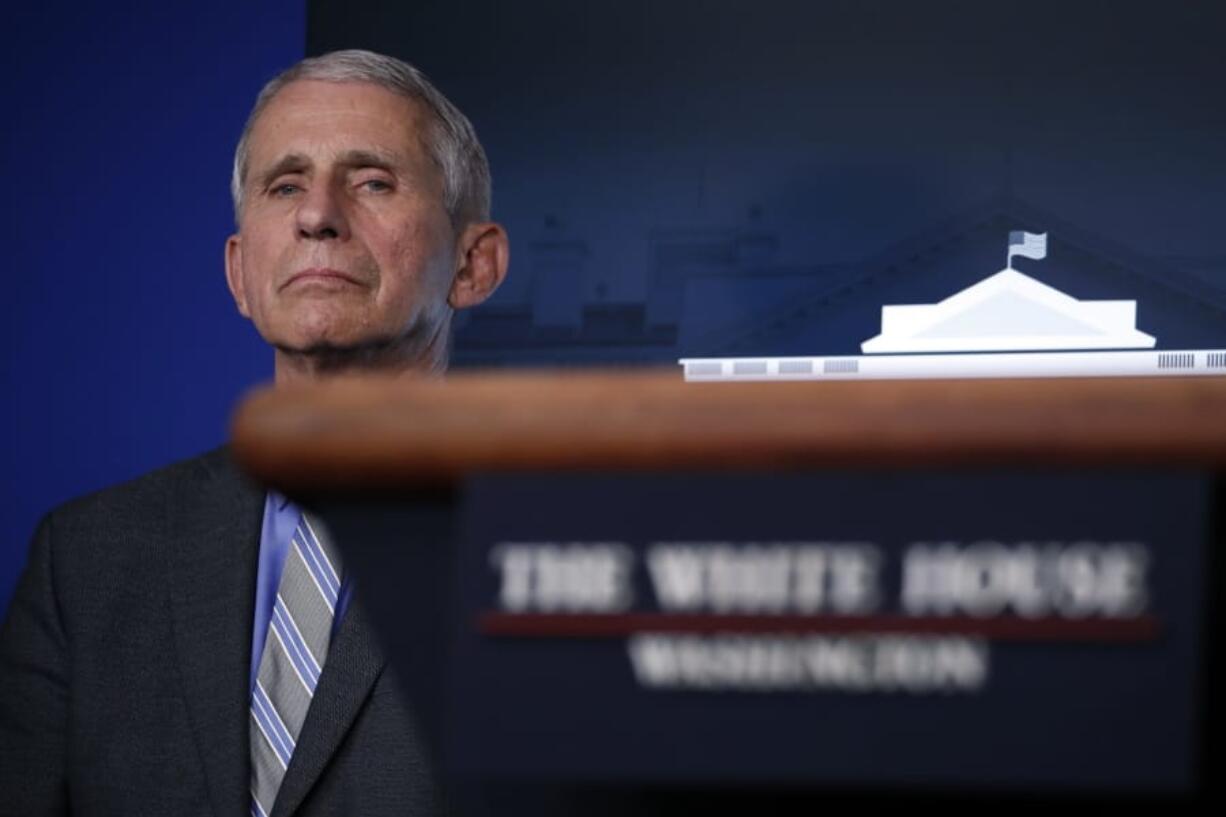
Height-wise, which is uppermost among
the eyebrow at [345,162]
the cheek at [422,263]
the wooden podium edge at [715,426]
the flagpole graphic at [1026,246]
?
the flagpole graphic at [1026,246]

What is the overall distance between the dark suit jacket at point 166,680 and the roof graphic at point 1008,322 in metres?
0.82

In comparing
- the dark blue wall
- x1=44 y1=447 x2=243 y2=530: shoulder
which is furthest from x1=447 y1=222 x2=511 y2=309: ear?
the dark blue wall

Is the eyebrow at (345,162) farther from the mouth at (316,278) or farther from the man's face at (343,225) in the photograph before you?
the mouth at (316,278)

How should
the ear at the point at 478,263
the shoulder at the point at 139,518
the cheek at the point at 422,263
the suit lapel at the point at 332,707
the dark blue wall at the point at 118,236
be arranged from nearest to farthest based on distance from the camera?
the suit lapel at the point at 332,707, the shoulder at the point at 139,518, the cheek at the point at 422,263, the ear at the point at 478,263, the dark blue wall at the point at 118,236

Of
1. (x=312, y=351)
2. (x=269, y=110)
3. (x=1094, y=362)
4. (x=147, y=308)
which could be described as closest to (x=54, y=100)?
(x=147, y=308)

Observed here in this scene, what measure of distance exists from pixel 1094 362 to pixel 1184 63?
14.9 inches

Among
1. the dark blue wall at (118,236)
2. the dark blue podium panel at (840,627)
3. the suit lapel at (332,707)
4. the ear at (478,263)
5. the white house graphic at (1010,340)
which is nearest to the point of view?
the dark blue podium panel at (840,627)

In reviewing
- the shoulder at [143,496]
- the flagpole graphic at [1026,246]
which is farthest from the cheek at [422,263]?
the flagpole graphic at [1026,246]

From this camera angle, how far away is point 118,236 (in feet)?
6.58

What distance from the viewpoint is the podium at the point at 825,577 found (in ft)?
1.20

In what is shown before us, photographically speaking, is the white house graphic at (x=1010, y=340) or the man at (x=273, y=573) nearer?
the man at (x=273, y=573)

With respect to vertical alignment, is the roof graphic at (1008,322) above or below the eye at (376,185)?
below

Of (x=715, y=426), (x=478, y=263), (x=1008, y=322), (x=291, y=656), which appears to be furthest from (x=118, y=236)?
(x=715, y=426)

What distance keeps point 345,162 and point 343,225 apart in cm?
8
